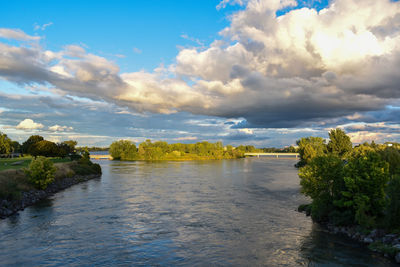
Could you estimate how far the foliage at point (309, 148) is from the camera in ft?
376

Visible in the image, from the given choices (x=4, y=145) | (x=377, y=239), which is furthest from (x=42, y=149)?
(x=377, y=239)

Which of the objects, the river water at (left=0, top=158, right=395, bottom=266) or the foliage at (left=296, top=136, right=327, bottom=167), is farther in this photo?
the foliage at (left=296, top=136, right=327, bottom=167)

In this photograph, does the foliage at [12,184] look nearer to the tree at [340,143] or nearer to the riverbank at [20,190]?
the riverbank at [20,190]

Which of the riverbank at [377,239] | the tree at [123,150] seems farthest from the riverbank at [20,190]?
the tree at [123,150]

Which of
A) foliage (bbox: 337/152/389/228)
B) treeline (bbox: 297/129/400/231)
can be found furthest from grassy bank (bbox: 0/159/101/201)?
foliage (bbox: 337/152/389/228)

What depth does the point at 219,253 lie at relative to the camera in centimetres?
2212

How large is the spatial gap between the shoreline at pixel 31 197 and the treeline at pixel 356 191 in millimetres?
33595

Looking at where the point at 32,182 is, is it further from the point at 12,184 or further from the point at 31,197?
the point at 12,184

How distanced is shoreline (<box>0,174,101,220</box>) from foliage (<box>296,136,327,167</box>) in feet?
264

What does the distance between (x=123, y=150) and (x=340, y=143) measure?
12499 cm

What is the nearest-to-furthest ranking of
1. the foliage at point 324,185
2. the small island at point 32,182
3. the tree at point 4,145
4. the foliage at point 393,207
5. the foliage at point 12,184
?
the foliage at point 393,207 < the foliage at point 324,185 < the small island at point 32,182 < the foliage at point 12,184 < the tree at point 4,145

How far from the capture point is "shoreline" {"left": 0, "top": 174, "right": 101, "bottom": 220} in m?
33.7

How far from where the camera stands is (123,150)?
605ft

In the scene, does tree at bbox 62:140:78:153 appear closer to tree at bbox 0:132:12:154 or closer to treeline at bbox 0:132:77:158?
treeline at bbox 0:132:77:158
